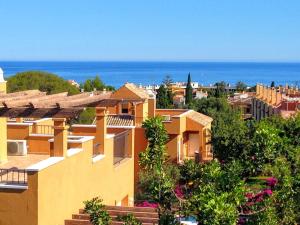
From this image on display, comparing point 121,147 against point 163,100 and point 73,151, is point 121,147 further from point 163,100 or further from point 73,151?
point 163,100

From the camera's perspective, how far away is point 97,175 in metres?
14.4

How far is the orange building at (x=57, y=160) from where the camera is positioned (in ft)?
35.0

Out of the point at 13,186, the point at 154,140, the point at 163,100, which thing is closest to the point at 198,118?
the point at 13,186

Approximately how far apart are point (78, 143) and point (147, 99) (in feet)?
34.5

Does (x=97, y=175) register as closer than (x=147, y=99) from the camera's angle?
Yes

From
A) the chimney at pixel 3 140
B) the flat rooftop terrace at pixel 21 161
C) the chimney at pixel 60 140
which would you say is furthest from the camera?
the flat rooftop terrace at pixel 21 161

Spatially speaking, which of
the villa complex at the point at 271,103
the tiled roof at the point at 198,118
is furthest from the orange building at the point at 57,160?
the villa complex at the point at 271,103

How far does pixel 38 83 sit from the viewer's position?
151ft

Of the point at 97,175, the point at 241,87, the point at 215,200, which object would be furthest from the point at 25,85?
the point at 241,87

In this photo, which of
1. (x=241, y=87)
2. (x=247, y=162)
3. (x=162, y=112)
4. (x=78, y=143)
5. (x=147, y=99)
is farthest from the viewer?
(x=241, y=87)

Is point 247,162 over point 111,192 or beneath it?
over

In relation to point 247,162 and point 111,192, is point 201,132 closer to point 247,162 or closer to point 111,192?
point 111,192

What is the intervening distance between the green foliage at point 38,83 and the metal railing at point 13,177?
Result: 3235cm

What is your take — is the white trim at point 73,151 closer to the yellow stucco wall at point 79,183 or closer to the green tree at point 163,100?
the yellow stucco wall at point 79,183
